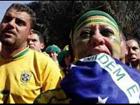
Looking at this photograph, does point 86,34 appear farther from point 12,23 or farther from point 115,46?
point 12,23

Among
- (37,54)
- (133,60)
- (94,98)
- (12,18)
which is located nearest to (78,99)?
(94,98)

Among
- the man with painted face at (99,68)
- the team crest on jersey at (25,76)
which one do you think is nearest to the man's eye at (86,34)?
the man with painted face at (99,68)

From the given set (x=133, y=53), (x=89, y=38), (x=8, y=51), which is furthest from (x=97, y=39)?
(x=133, y=53)

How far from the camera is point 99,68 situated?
6.05 ft

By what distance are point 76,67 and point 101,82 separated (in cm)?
16

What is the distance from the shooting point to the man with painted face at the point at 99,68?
5.78 feet

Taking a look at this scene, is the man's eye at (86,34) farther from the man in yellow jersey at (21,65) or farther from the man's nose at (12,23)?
the man's nose at (12,23)

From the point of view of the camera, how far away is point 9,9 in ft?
9.82

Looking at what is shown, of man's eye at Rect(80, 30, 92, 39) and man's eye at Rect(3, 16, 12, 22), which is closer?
man's eye at Rect(80, 30, 92, 39)

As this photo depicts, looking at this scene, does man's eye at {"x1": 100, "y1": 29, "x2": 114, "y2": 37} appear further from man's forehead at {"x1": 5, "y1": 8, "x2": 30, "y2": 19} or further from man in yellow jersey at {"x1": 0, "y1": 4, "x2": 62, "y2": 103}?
man's forehead at {"x1": 5, "y1": 8, "x2": 30, "y2": 19}

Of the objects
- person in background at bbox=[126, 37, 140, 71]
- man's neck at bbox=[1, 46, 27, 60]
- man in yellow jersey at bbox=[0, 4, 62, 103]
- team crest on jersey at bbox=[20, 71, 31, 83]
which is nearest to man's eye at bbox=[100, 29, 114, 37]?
man in yellow jersey at bbox=[0, 4, 62, 103]

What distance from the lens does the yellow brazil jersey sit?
258 centimetres

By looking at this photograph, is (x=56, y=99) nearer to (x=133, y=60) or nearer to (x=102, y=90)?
(x=102, y=90)

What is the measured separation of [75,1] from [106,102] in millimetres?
22854
